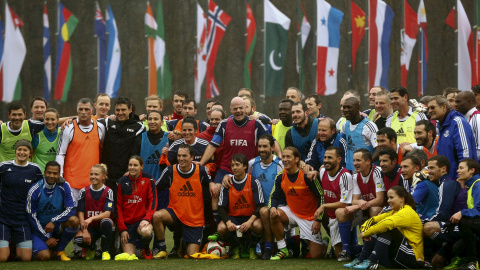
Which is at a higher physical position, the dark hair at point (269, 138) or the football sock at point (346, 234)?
the dark hair at point (269, 138)

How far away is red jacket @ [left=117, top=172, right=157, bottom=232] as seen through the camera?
9.26 metres

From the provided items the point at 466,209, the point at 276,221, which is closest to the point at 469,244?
the point at 466,209

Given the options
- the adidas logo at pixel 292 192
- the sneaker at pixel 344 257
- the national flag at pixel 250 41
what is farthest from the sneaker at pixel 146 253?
the national flag at pixel 250 41

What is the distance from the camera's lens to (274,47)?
745 inches

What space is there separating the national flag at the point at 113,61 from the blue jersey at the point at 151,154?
36.1 ft

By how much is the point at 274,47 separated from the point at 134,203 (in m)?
10.4

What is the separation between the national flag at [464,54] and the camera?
56.7 ft

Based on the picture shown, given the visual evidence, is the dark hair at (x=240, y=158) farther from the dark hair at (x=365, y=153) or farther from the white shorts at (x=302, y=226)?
the dark hair at (x=365, y=153)

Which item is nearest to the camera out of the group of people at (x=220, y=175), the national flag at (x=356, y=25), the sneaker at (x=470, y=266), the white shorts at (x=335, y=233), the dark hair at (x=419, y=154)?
the sneaker at (x=470, y=266)

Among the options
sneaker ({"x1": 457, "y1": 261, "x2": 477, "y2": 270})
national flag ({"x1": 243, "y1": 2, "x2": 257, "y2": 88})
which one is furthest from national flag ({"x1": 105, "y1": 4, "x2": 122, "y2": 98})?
sneaker ({"x1": 457, "y1": 261, "x2": 477, "y2": 270})

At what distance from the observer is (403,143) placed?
29.2ft

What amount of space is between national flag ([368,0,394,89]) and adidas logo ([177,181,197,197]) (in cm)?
971

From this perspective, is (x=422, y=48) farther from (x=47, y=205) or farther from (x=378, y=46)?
(x=47, y=205)

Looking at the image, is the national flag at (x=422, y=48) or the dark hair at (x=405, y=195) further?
the national flag at (x=422, y=48)
